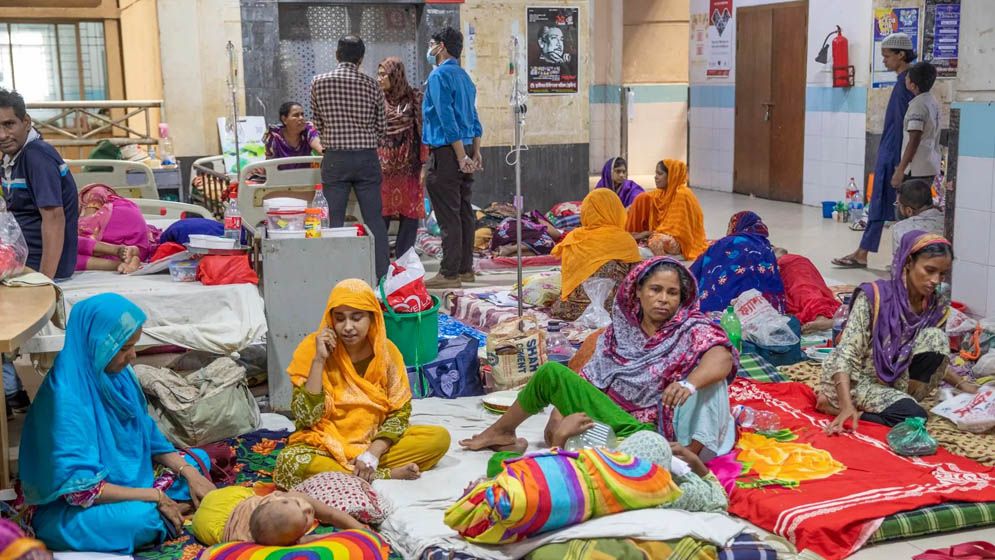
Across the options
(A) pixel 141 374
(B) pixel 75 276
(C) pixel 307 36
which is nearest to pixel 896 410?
(A) pixel 141 374

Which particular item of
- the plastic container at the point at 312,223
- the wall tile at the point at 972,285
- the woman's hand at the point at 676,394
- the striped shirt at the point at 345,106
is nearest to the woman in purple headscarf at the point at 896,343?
the woman's hand at the point at 676,394

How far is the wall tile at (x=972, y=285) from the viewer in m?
6.18

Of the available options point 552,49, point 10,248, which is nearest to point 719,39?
point 552,49

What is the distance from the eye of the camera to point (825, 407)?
16.3 feet

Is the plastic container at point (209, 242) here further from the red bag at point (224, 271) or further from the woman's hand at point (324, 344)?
the woman's hand at point (324, 344)

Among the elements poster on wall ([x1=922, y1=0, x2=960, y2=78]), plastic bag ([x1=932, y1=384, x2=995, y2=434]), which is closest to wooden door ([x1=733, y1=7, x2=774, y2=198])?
poster on wall ([x1=922, y1=0, x2=960, y2=78])

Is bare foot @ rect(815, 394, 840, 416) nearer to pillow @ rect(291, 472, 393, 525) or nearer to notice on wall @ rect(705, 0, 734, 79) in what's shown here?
pillow @ rect(291, 472, 393, 525)

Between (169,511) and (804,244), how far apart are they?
7424 millimetres

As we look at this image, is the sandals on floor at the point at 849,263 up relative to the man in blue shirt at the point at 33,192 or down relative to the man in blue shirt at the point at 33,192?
down

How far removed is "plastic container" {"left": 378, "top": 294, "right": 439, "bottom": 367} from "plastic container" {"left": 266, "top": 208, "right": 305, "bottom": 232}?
56 cm

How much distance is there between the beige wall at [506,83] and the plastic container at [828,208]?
105 inches

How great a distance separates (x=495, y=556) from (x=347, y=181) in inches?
170

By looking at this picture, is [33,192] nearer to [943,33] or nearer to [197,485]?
[197,485]

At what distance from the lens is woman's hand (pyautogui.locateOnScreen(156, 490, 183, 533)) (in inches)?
149
